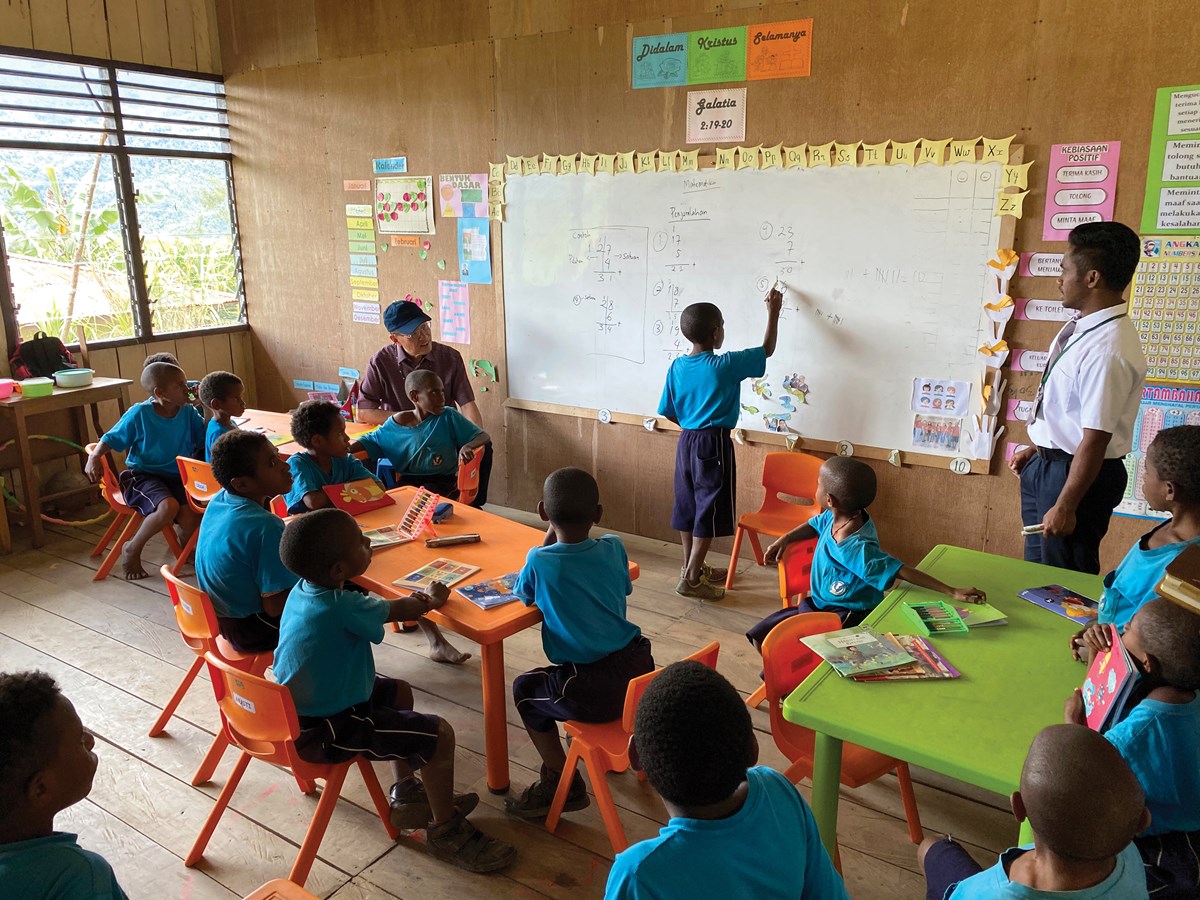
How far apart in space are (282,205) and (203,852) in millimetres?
4756

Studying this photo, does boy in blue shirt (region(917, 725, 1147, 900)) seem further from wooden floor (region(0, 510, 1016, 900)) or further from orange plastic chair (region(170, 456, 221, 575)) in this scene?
orange plastic chair (region(170, 456, 221, 575))

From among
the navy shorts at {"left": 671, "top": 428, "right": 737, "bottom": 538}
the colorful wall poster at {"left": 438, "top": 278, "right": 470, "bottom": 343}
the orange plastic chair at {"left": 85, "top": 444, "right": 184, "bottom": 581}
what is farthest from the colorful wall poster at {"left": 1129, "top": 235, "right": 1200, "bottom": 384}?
Answer: the orange plastic chair at {"left": 85, "top": 444, "right": 184, "bottom": 581}

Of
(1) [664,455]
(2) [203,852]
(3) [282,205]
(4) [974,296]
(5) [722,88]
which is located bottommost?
(2) [203,852]

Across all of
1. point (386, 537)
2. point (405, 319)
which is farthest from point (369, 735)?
point (405, 319)

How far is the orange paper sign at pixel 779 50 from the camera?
3.82m

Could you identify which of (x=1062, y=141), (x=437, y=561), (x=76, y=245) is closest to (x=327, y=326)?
(x=76, y=245)

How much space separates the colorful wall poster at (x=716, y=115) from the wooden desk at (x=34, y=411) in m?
3.81

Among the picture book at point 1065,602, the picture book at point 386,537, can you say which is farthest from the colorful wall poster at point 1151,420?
the picture book at point 386,537

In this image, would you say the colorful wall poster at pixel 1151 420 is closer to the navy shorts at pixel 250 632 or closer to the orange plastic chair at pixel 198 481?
the navy shorts at pixel 250 632

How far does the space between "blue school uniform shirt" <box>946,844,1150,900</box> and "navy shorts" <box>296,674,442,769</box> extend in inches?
57.4

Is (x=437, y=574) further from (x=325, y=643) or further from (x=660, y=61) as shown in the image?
(x=660, y=61)

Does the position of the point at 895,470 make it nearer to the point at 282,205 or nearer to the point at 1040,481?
the point at 1040,481

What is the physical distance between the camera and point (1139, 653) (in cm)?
158

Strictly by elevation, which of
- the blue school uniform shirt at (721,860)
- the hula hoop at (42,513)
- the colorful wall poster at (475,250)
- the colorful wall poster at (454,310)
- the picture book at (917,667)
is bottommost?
the hula hoop at (42,513)
